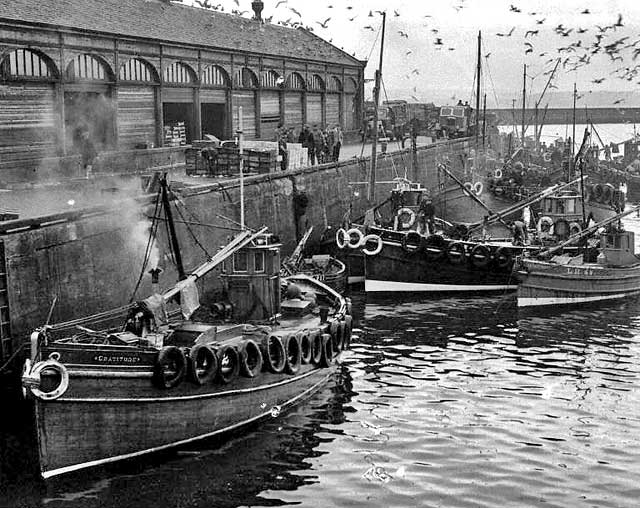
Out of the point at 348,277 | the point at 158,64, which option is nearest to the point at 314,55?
the point at 158,64

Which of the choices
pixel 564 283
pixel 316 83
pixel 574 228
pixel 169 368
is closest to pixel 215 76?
pixel 316 83

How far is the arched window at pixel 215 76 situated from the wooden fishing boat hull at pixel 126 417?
25219mm

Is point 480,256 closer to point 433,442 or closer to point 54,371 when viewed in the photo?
point 433,442

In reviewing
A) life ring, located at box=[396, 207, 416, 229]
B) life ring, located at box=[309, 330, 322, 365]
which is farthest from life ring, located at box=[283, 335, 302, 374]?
life ring, located at box=[396, 207, 416, 229]

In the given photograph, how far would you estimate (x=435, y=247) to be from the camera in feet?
103

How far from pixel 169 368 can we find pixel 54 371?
2.15 metres

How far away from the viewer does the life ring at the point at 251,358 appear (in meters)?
16.8

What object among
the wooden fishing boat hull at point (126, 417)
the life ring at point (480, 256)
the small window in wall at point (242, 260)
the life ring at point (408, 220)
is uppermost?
the small window in wall at point (242, 260)

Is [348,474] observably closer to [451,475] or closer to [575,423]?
[451,475]

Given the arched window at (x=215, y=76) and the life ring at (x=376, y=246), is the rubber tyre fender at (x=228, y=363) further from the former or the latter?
the arched window at (x=215, y=76)

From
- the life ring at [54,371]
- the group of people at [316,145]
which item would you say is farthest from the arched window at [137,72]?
the life ring at [54,371]

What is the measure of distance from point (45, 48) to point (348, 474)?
20317 millimetres

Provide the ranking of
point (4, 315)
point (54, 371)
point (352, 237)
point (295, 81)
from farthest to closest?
point (295, 81) < point (352, 237) < point (4, 315) < point (54, 371)

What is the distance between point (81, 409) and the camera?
47.8 feet
